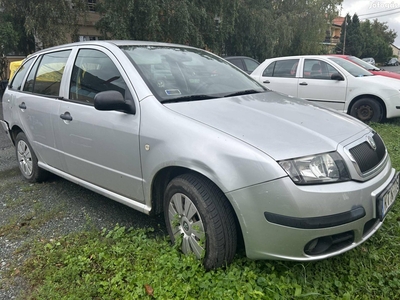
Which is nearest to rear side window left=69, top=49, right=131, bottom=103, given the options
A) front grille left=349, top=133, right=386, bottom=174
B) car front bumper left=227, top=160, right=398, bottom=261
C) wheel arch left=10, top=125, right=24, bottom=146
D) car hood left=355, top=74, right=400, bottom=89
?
car front bumper left=227, top=160, right=398, bottom=261

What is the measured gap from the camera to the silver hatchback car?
1.93 m

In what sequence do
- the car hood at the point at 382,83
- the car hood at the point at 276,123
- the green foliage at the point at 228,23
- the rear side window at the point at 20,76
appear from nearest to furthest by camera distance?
the car hood at the point at 276,123, the rear side window at the point at 20,76, the car hood at the point at 382,83, the green foliage at the point at 228,23

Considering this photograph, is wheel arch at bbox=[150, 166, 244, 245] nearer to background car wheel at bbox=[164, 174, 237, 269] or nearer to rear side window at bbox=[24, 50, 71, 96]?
background car wheel at bbox=[164, 174, 237, 269]

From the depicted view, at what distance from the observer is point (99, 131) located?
2795mm

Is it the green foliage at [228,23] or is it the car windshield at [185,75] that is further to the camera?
the green foliage at [228,23]

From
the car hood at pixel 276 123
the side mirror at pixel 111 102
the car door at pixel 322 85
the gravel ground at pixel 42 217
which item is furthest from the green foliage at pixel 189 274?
the car door at pixel 322 85

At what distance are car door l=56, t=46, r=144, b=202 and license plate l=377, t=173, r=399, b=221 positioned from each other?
164 cm

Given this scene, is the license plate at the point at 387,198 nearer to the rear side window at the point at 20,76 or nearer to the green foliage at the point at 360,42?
the rear side window at the point at 20,76

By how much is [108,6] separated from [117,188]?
13870 mm

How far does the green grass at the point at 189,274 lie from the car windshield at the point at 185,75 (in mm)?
1200

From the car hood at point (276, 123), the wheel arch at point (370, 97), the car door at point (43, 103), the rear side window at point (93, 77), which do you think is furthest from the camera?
the wheel arch at point (370, 97)

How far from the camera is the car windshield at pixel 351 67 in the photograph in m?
6.83

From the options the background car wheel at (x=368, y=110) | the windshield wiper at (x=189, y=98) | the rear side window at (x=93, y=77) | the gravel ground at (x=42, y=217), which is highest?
the rear side window at (x=93, y=77)

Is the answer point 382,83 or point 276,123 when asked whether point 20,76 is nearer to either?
point 276,123
